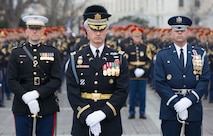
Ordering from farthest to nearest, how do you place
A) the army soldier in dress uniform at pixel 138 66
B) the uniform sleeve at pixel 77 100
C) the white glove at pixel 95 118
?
the army soldier in dress uniform at pixel 138 66
the uniform sleeve at pixel 77 100
the white glove at pixel 95 118

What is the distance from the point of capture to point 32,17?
20.9ft

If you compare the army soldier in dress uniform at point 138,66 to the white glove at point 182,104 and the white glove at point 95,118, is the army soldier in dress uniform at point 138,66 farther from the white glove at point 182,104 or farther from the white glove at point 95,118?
the white glove at point 95,118

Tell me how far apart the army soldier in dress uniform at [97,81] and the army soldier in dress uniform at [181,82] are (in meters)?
0.87

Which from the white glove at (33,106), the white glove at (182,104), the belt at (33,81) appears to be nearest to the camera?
the white glove at (182,104)

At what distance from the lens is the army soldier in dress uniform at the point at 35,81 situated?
6.12 meters

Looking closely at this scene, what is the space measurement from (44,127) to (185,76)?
1.88 meters

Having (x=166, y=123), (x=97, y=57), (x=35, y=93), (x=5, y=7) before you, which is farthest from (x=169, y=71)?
(x=5, y=7)

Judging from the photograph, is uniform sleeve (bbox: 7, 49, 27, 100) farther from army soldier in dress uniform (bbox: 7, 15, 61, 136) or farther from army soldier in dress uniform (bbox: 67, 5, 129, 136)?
army soldier in dress uniform (bbox: 67, 5, 129, 136)

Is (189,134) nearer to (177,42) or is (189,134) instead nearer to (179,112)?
(179,112)

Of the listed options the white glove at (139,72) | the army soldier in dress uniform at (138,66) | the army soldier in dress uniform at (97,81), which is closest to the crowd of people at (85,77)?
the army soldier in dress uniform at (97,81)

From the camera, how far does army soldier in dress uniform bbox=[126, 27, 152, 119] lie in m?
10.9

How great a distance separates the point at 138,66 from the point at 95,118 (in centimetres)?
591

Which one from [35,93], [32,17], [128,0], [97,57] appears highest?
[128,0]

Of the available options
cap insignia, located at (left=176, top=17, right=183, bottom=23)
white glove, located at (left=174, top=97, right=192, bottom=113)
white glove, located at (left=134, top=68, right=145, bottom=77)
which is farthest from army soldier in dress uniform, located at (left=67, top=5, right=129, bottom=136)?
white glove, located at (left=134, top=68, right=145, bottom=77)
